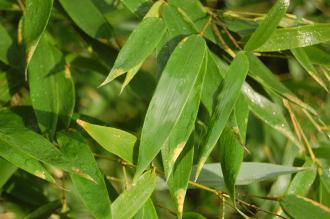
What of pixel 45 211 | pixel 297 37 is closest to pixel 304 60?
pixel 297 37

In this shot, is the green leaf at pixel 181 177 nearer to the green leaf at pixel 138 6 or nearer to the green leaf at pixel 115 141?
the green leaf at pixel 115 141

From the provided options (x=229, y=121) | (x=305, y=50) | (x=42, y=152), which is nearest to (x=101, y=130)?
(x=42, y=152)

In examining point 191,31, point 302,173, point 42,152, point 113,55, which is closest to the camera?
point 42,152

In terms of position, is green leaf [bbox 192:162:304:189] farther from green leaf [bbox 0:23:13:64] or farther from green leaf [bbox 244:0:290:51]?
green leaf [bbox 0:23:13:64]

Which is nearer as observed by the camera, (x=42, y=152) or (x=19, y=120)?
(x=42, y=152)

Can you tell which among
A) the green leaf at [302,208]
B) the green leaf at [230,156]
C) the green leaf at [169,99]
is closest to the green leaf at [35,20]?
the green leaf at [169,99]

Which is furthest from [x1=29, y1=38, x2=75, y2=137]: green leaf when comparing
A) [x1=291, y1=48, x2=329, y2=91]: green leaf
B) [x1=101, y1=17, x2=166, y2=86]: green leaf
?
[x1=291, y1=48, x2=329, y2=91]: green leaf

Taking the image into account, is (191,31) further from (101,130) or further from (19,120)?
(19,120)

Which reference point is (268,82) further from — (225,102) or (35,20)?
(35,20)
